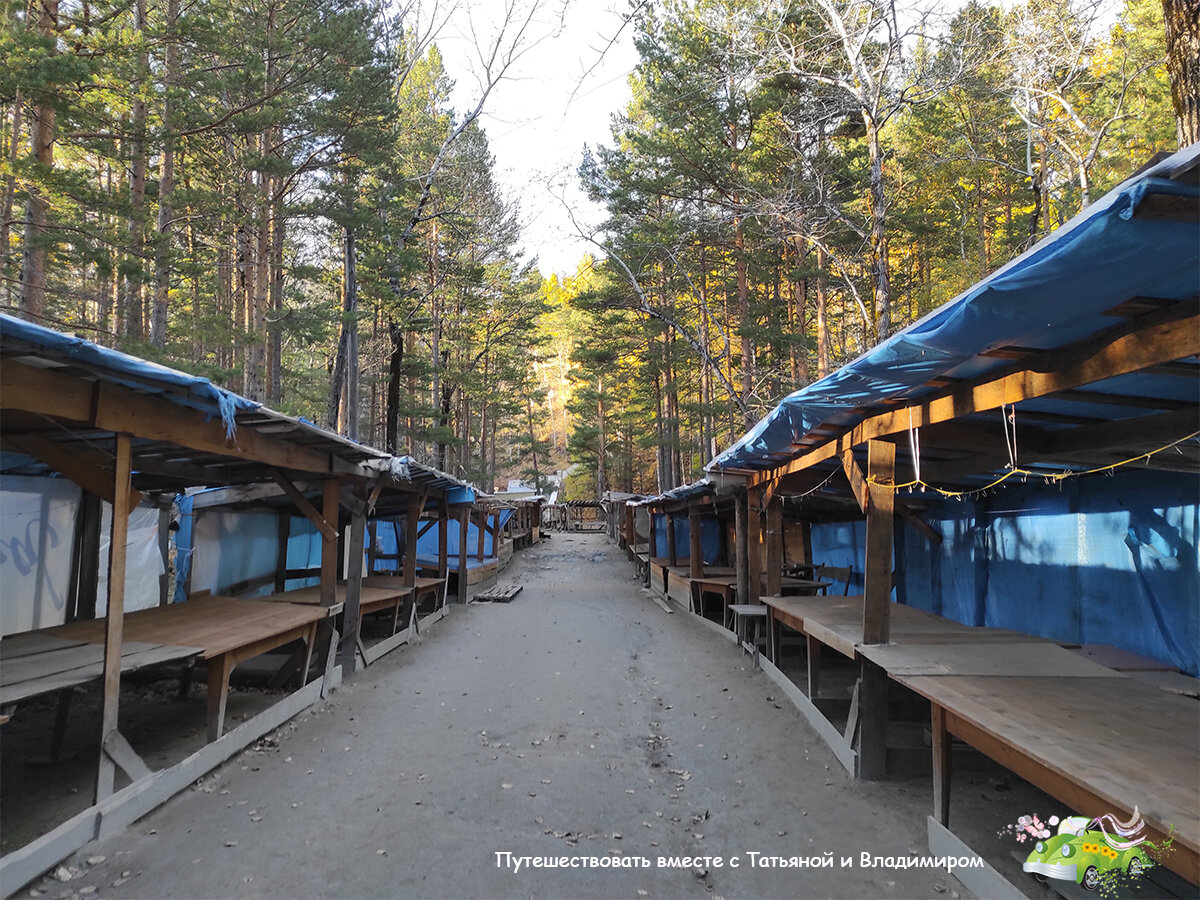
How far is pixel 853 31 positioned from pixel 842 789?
10.6 meters

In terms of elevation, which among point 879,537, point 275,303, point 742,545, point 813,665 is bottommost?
point 813,665

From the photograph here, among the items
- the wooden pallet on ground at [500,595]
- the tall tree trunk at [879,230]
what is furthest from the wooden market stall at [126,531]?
the tall tree trunk at [879,230]

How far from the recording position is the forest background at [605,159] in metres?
8.20

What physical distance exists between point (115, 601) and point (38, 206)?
7.36 m

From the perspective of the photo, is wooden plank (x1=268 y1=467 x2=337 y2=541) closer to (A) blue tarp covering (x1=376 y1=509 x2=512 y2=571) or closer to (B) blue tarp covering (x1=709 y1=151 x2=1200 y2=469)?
(B) blue tarp covering (x1=709 y1=151 x2=1200 y2=469)

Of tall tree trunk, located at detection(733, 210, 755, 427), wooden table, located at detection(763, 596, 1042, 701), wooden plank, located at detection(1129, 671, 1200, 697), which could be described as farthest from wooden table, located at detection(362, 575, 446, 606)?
wooden plank, located at detection(1129, 671, 1200, 697)

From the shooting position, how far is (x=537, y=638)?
32.6ft

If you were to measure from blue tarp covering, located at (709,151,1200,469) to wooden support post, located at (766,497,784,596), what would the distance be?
16.1ft

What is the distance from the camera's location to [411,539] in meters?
9.72

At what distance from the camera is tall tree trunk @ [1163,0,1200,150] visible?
3338 mm

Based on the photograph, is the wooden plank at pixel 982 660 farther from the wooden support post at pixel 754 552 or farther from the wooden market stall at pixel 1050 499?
the wooden support post at pixel 754 552

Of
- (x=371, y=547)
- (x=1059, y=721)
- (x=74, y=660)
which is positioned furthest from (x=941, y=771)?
(x=371, y=547)

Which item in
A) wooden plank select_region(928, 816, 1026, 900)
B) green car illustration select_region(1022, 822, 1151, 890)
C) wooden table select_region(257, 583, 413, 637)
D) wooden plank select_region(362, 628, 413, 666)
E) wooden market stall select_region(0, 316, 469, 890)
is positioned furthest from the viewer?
wooden plank select_region(362, 628, 413, 666)

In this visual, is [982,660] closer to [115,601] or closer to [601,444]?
[115,601]
